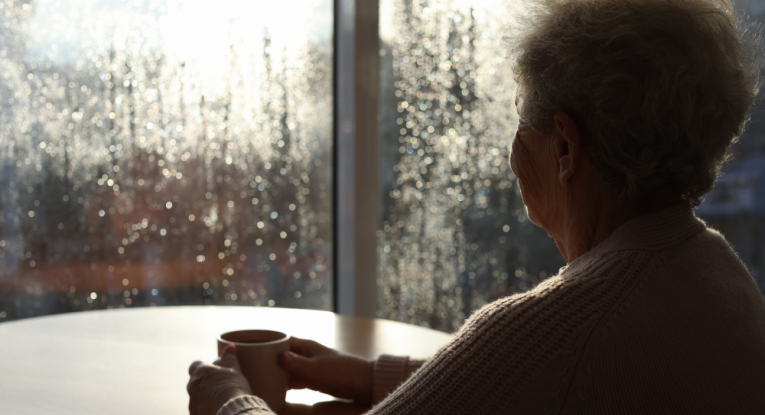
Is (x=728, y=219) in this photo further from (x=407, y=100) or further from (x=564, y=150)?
(x=564, y=150)

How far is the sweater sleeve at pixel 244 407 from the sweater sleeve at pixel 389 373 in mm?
219

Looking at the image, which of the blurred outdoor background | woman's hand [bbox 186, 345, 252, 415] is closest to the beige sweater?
woman's hand [bbox 186, 345, 252, 415]

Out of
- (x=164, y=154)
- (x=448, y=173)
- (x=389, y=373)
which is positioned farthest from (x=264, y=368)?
(x=448, y=173)

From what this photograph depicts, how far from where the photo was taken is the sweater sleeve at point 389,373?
2.92 ft

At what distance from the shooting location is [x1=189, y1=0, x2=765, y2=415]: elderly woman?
0.55 metres

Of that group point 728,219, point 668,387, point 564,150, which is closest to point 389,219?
A: point 728,219

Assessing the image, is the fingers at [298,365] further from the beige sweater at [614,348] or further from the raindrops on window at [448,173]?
the raindrops on window at [448,173]

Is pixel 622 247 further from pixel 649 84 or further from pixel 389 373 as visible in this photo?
pixel 389 373

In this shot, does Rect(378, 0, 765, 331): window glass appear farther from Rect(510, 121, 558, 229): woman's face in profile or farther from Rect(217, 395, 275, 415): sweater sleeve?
Rect(217, 395, 275, 415): sweater sleeve

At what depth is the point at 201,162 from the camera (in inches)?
78.9

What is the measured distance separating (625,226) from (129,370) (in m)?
0.76

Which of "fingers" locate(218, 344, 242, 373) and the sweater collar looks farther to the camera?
"fingers" locate(218, 344, 242, 373)

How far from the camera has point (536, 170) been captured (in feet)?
2.54

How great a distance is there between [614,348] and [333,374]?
1.51ft
